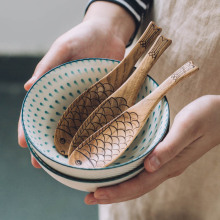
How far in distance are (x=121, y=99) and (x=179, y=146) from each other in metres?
0.11

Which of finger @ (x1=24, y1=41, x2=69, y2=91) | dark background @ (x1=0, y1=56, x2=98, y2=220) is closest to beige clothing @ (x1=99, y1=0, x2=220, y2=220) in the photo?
finger @ (x1=24, y1=41, x2=69, y2=91)

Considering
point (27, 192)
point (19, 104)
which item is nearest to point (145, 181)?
point (27, 192)

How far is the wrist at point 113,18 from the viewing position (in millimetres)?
517

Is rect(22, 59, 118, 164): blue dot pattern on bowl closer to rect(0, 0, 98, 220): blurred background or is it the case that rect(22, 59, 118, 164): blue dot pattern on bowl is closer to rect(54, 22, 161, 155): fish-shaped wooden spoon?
rect(54, 22, 161, 155): fish-shaped wooden spoon

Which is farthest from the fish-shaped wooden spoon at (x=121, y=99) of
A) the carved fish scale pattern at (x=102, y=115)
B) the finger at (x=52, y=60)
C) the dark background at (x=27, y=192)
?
the dark background at (x=27, y=192)

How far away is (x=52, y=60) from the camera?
47 centimetres

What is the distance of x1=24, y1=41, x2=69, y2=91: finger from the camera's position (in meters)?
0.46

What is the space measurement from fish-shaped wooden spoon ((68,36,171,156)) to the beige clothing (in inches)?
2.2

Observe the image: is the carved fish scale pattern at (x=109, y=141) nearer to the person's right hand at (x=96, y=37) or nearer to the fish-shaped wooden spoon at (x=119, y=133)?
the fish-shaped wooden spoon at (x=119, y=133)

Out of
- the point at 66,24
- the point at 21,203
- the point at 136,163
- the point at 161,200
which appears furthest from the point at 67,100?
the point at 66,24

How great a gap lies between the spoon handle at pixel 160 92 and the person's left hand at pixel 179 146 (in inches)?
1.5

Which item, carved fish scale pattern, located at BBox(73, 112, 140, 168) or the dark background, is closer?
carved fish scale pattern, located at BBox(73, 112, 140, 168)

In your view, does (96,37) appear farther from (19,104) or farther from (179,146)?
(19,104)

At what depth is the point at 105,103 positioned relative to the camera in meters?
0.43
